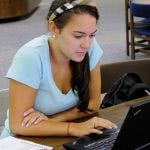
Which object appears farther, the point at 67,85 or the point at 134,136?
the point at 67,85

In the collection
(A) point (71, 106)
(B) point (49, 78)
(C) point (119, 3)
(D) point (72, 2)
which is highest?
(D) point (72, 2)

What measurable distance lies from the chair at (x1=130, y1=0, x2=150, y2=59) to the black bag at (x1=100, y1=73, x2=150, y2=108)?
98.0 inches

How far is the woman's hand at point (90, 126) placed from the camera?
1460 millimetres

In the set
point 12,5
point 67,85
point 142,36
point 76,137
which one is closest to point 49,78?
point 67,85

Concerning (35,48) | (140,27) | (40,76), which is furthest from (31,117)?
(140,27)

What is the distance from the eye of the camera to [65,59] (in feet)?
5.81

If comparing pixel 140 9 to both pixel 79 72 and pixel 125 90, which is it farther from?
pixel 79 72

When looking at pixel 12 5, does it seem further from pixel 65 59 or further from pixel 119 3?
pixel 65 59

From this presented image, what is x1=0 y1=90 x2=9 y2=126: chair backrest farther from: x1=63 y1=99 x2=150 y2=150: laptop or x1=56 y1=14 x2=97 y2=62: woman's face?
x1=63 y1=99 x2=150 y2=150: laptop

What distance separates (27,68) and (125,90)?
2.10 ft

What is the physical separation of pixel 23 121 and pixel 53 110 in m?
0.19

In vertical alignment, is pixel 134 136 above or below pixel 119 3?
above

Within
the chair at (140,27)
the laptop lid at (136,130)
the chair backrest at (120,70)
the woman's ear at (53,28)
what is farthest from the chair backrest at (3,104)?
the chair at (140,27)

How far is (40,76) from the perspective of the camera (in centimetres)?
167
